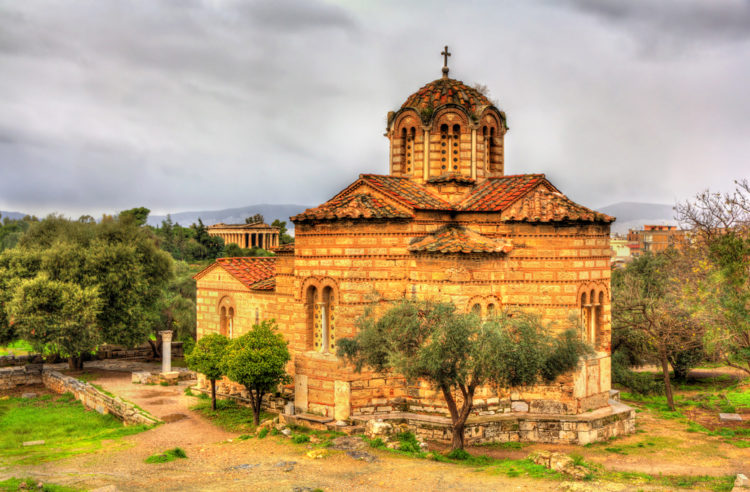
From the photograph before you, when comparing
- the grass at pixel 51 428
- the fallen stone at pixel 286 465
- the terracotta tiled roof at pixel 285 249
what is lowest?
the grass at pixel 51 428

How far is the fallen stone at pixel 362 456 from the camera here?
13156mm

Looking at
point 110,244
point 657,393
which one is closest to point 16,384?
point 110,244

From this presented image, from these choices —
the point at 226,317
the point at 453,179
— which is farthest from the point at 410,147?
the point at 226,317

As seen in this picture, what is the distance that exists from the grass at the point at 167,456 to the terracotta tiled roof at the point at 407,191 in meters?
8.18

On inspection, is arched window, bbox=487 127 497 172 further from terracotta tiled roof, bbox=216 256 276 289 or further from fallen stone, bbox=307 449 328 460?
fallen stone, bbox=307 449 328 460

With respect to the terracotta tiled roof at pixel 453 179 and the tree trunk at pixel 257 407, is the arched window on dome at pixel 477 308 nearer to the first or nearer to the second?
the terracotta tiled roof at pixel 453 179

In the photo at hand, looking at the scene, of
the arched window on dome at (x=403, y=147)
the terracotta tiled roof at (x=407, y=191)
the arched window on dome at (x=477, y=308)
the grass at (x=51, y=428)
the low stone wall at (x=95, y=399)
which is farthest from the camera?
the arched window on dome at (x=403, y=147)

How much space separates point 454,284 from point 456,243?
3.41ft

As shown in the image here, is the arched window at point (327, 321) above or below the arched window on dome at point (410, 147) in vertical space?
below

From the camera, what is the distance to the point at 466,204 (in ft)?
56.9

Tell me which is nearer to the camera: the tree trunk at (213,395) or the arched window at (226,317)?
the tree trunk at (213,395)

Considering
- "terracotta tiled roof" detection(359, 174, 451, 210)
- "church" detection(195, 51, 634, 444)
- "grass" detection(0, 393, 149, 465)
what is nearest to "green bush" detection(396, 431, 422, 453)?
"church" detection(195, 51, 634, 444)

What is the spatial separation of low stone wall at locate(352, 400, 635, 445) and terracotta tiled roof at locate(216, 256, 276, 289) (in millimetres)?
6479

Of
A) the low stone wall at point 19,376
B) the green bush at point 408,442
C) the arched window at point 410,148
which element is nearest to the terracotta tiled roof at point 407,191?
the arched window at point 410,148
